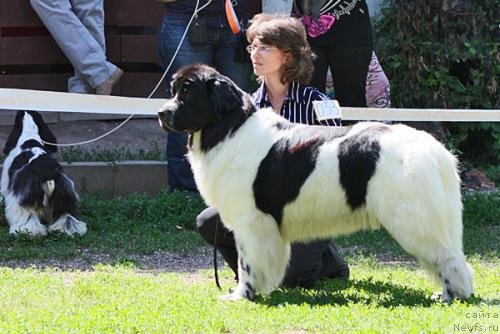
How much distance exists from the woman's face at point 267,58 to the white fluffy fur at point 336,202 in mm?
575

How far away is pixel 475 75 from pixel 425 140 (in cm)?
635

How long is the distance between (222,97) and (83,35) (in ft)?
16.9

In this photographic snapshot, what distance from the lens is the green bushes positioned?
12016 millimetres

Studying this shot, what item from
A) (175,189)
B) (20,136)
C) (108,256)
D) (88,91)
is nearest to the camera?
(108,256)

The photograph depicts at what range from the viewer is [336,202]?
6250mm

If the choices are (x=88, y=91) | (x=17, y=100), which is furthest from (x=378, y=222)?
(x=88, y=91)

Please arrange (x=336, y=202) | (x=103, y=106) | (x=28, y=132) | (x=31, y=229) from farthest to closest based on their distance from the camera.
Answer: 1. (x=28, y=132)
2. (x=103, y=106)
3. (x=31, y=229)
4. (x=336, y=202)

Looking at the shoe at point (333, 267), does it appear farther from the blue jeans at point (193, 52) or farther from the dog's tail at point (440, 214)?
the blue jeans at point (193, 52)

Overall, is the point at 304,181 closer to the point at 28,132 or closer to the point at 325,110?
the point at 325,110

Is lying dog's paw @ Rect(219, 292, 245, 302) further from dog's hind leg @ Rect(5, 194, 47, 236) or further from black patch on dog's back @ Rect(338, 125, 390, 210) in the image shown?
dog's hind leg @ Rect(5, 194, 47, 236)

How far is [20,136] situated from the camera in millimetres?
9391

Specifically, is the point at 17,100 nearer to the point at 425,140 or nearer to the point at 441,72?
the point at 425,140

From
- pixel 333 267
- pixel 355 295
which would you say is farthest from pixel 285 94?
pixel 355 295

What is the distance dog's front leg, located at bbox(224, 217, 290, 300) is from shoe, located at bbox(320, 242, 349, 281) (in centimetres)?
83
